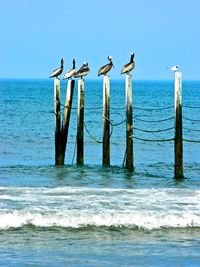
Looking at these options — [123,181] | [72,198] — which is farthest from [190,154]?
[72,198]

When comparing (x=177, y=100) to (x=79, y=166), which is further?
(x=79, y=166)

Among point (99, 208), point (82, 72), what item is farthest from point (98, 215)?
point (82, 72)

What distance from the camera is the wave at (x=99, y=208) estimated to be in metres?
13.6

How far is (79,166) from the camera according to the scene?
2222cm

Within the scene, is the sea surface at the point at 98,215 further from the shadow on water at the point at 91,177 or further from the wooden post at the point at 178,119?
the wooden post at the point at 178,119

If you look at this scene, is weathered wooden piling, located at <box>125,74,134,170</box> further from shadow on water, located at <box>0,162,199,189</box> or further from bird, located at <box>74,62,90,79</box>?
bird, located at <box>74,62,90,79</box>

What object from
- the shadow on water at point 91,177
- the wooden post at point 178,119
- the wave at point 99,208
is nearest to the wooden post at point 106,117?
the shadow on water at point 91,177

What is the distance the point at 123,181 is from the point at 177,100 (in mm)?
2457

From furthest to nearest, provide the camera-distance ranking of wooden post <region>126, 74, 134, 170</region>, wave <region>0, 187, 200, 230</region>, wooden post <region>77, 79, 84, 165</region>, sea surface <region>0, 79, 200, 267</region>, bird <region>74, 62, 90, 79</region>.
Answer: bird <region>74, 62, 90, 79</region> → wooden post <region>77, 79, 84, 165</region> → wooden post <region>126, 74, 134, 170</region> → wave <region>0, 187, 200, 230</region> → sea surface <region>0, 79, 200, 267</region>

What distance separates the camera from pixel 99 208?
14.8 metres

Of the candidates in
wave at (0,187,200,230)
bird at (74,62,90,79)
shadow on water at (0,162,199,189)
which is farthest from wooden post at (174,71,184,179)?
bird at (74,62,90,79)

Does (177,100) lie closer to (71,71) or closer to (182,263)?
(71,71)

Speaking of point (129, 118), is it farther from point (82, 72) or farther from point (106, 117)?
point (82, 72)

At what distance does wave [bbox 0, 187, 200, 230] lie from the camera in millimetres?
13578
